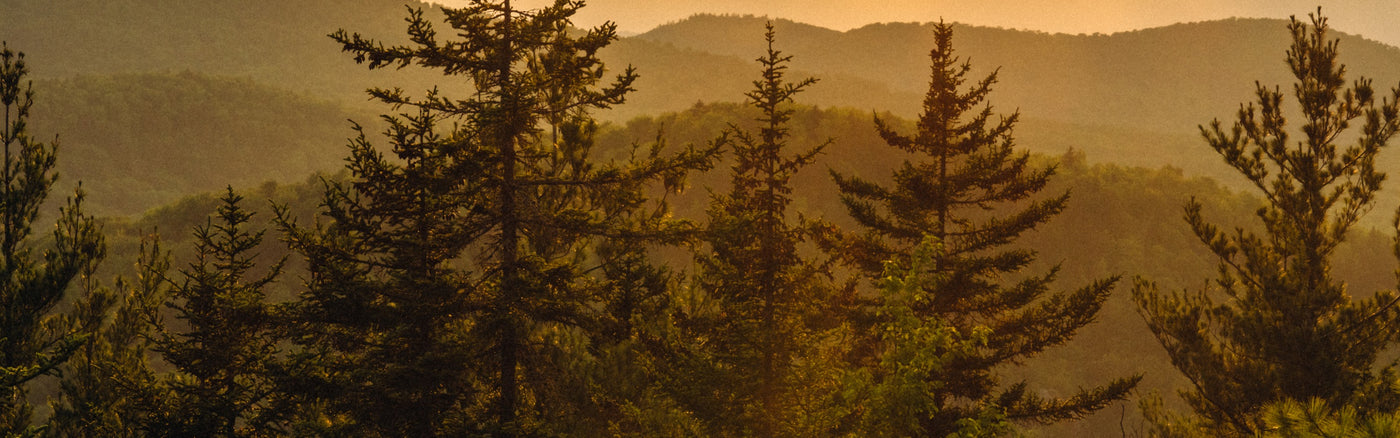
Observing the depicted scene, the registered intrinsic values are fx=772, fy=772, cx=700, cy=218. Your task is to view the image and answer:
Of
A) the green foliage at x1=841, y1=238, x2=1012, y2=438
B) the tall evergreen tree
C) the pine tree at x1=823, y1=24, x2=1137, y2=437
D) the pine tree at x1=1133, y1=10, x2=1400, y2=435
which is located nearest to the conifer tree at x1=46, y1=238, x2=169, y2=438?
the tall evergreen tree

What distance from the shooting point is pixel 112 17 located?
14725 cm

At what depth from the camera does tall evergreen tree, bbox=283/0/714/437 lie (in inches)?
339

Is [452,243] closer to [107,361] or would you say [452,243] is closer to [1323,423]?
[107,361]

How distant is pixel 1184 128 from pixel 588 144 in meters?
173

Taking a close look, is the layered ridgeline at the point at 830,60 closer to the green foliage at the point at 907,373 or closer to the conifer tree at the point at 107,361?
the conifer tree at the point at 107,361

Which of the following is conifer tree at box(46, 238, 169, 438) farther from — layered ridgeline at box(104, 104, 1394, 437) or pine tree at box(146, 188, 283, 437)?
layered ridgeline at box(104, 104, 1394, 437)

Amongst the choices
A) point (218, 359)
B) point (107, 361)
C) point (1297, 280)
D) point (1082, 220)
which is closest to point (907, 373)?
point (1297, 280)

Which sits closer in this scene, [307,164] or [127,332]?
[127,332]

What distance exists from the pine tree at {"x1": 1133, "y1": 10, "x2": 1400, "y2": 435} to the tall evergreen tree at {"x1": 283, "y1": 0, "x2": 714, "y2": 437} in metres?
9.38

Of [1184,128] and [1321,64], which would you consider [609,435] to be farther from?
[1184,128]

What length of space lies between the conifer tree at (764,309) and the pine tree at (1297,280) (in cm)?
658

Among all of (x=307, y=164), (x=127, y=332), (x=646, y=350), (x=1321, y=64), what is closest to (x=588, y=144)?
(x=646, y=350)

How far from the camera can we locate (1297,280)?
11812 mm

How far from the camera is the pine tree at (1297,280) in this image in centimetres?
1168
